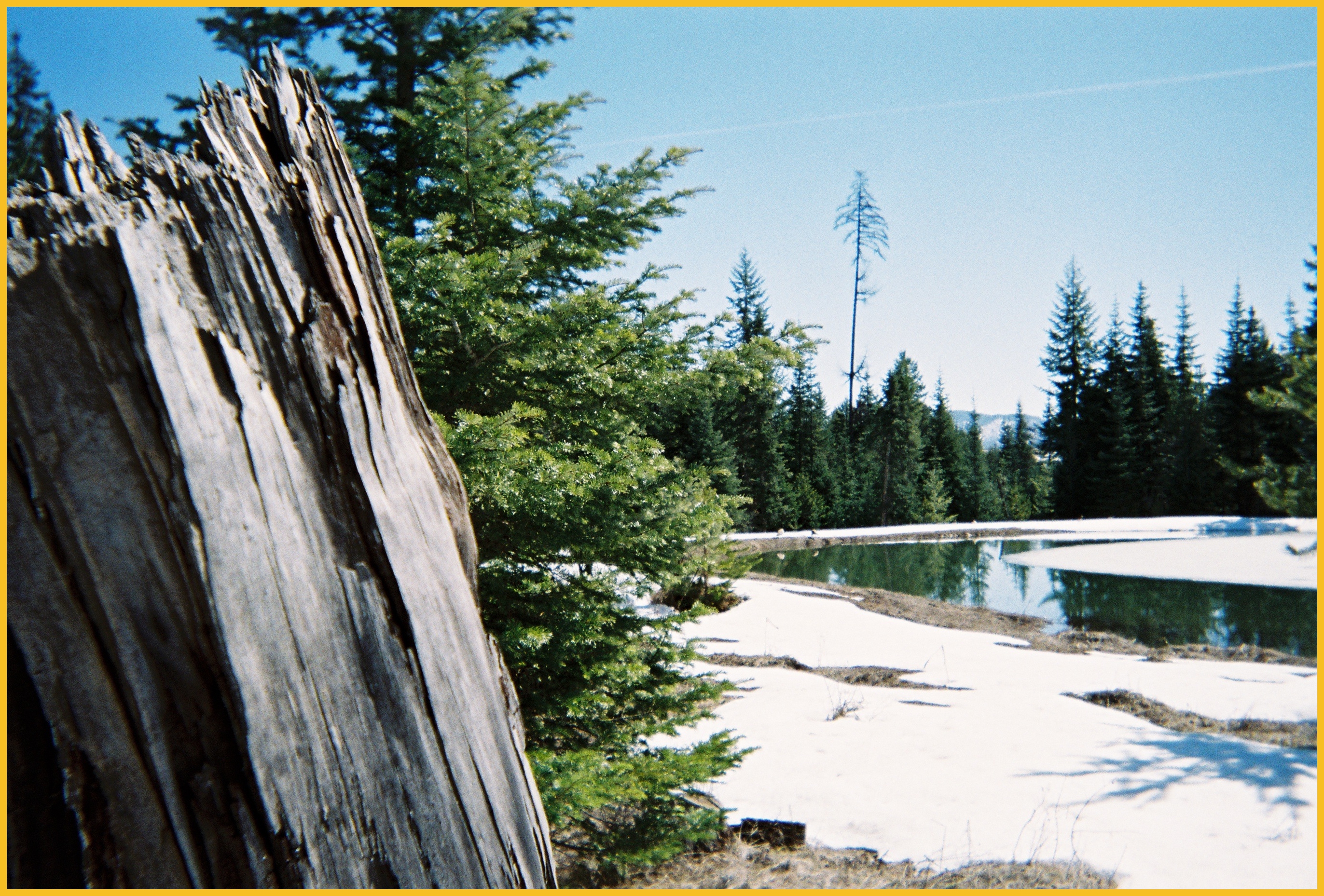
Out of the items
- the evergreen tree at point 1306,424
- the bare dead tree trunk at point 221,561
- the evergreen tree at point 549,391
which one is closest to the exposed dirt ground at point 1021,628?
the evergreen tree at point 1306,424

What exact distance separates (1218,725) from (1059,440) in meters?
33.1

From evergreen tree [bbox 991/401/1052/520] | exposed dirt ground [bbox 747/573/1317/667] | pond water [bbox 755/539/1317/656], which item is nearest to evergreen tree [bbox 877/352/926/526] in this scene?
evergreen tree [bbox 991/401/1052/520]

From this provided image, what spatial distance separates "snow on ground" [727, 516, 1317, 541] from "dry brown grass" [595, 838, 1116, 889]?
607 inches

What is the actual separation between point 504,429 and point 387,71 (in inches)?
121

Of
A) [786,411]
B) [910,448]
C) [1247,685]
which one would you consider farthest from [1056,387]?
[1247,685]

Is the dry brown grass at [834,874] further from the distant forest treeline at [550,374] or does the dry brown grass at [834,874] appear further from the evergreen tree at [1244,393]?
the evergreen tree at [1244,393]

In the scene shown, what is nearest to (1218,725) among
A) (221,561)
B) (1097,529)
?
(221,561)

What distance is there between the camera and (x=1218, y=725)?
208 inches

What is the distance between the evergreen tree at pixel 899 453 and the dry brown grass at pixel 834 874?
86.7 ft

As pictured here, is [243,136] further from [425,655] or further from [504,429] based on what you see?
[504,429]

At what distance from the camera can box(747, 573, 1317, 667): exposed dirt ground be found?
26.1ft

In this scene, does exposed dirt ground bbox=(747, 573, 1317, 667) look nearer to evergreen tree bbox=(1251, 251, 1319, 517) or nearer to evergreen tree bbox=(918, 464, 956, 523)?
evergreen tree bbox=(1251, 251, 1319, 517)

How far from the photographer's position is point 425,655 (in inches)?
51.0

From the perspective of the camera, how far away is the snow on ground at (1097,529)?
766 inches
